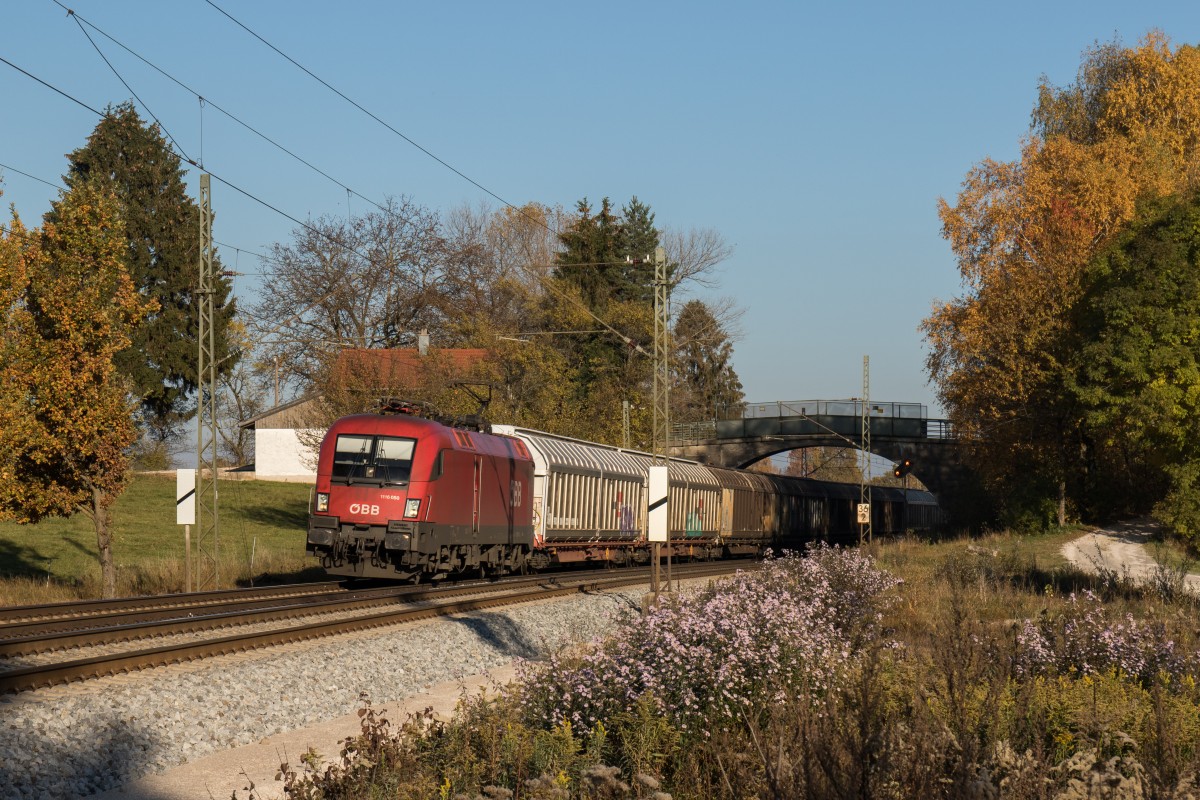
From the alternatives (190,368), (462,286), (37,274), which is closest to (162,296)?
(190,368)

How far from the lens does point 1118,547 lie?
39125 mm

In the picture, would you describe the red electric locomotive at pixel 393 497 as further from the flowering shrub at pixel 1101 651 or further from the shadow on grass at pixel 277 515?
the shadow on grass at pixel 277 515

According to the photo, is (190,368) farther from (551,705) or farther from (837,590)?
(551,705)

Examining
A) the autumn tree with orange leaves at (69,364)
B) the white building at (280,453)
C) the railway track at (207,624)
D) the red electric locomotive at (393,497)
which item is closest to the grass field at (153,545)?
the autumn tree with orange leaves at (69,364)

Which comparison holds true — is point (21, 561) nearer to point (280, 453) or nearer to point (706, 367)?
point (280, 453)

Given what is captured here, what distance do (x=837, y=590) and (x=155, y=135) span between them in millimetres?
61702

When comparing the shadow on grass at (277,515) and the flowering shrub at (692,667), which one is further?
the shadow on grass at (277,515)

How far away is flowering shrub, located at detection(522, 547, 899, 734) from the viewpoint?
8.91 metres

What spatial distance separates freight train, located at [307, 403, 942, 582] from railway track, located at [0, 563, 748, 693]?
41.4 inches

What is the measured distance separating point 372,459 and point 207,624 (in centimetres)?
666

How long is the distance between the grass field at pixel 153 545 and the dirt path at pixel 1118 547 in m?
21.1

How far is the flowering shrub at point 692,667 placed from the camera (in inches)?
351

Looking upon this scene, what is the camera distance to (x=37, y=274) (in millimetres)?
22172

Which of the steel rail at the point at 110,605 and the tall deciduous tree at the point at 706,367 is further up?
the tall deciduous tree at the point at 706,367
